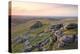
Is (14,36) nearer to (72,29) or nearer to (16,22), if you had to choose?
(16,22)

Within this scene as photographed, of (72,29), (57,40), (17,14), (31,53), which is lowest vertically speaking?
(31,53)

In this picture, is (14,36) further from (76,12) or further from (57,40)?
(76,12)

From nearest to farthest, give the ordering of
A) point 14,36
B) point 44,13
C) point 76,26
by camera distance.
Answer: point 14,36
point 44,13
point 76,26

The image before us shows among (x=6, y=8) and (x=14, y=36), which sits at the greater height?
(x=6, y=8)

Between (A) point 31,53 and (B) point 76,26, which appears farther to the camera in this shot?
(B) point 76,26

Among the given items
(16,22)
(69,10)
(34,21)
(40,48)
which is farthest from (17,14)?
(69,10)

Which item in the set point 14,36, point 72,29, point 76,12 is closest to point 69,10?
point 76,12

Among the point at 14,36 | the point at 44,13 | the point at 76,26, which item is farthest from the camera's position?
the point at 76,26

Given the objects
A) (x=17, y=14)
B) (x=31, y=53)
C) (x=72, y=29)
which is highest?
(x=17, y=14)

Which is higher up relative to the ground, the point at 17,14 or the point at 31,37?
the point at 17,14
